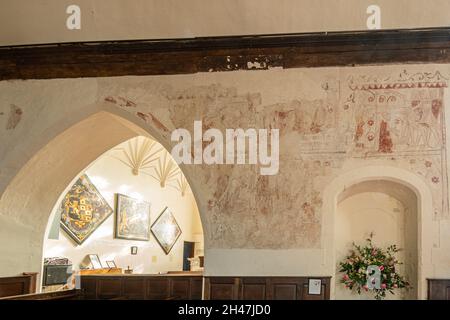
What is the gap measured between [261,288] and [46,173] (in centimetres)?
415

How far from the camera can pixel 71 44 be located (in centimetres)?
877

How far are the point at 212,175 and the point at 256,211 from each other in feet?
2.65

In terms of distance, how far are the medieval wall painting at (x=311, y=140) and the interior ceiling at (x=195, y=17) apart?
0.74 m

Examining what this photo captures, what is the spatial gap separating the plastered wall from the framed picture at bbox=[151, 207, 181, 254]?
1042 centimetres

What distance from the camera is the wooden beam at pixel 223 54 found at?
26.8 ft

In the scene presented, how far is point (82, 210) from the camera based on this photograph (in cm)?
1441

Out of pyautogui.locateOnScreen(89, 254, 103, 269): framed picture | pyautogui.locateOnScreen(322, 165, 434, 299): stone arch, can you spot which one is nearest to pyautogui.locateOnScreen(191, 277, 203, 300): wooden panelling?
pyautogui.locateOnScreen(322, 165, 434, 299): stone arch

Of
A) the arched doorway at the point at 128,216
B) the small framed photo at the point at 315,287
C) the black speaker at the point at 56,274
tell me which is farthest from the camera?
the arched doorway at the point at 128,216

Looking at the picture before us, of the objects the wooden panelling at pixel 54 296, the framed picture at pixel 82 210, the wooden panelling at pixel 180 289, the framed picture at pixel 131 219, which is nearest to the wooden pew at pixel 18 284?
the wooden panelling at pixel 54 296

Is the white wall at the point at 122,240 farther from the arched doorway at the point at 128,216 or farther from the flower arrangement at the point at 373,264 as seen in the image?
the flower arrangement at the point at 373,264

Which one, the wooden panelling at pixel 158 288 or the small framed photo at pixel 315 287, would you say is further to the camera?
the wooden panelling at pixel 158 288

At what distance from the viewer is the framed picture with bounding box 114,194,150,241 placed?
1614cm

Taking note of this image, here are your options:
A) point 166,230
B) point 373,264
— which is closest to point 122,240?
point 166,230

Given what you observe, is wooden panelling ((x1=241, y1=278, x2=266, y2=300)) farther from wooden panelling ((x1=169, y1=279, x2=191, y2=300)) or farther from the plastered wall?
wooden panelling ((x1=169, y1=279, x2=191, y2=300))
